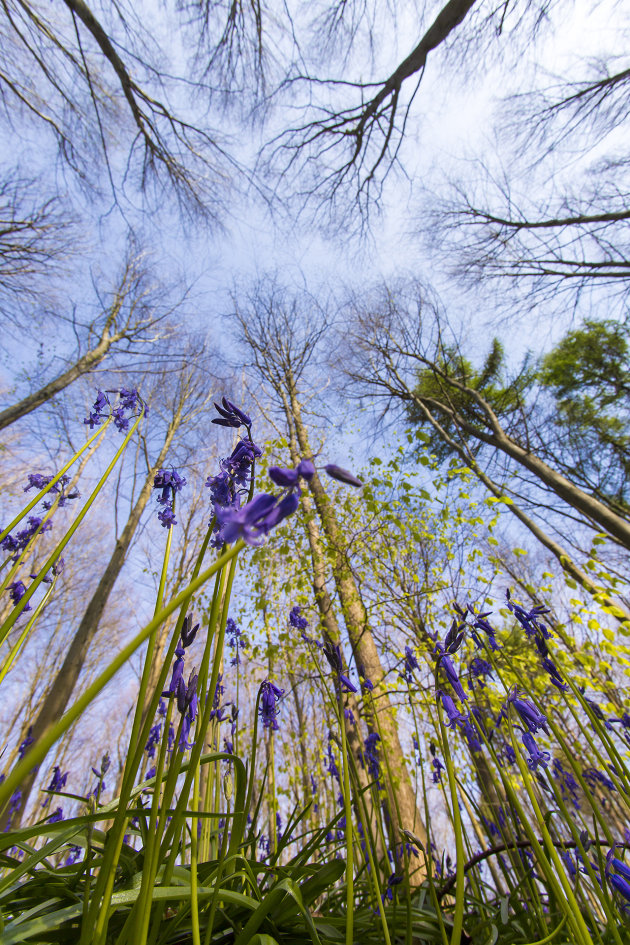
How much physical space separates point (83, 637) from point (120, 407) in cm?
657

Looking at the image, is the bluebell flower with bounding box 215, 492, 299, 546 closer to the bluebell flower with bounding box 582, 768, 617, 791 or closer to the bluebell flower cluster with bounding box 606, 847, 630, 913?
the bluebell flower cluster with bounding box 606, 847, 630, 913

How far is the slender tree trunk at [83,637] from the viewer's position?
5569 mm

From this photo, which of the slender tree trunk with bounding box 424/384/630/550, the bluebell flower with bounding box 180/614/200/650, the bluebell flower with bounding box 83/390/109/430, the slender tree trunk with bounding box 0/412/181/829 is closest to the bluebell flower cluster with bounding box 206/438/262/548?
the bluebell flower with bounding box 180/614/200/650

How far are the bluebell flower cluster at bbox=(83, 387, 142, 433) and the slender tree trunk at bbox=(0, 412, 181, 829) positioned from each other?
2.42 metres

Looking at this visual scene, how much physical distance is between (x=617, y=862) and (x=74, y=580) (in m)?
13.7

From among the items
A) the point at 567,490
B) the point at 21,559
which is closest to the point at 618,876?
the point at 21,559

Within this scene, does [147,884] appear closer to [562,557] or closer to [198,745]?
[198,745]

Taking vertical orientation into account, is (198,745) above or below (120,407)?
below

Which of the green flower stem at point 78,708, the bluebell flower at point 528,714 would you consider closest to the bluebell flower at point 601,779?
the bluebell flower at point 528,714

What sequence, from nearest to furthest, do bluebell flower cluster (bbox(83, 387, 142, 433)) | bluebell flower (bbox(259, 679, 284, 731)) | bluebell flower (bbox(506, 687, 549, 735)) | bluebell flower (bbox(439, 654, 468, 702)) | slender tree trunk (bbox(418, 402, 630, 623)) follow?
bluebell flower (bbox(439, 654, 468, 702)) < bluebell flower (bbox(506, 687, 549, 735)) < bluebell flower (bbox(259, 679, 284, 731)) < bluebell flower cluster (bbox(83, 387, 142, 433)) < slender tree trunk (bbox(418, 402, 630, 623))

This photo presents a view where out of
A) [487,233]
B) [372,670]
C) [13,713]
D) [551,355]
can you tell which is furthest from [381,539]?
[13,713]

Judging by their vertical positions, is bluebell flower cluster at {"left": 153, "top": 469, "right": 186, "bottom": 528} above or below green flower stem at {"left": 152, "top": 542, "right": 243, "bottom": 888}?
above

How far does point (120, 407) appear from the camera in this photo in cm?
184

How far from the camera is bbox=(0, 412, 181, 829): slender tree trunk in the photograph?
5.57 m
